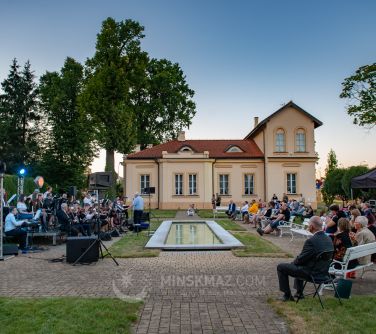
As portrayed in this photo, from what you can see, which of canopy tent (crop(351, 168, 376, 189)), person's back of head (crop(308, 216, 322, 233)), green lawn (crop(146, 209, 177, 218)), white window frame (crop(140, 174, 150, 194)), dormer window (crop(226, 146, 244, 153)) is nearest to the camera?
person's back of head (crop(308, 216, 322, 233))

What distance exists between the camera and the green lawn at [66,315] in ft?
A: 16.1

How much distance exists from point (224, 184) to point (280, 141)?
5839 mm

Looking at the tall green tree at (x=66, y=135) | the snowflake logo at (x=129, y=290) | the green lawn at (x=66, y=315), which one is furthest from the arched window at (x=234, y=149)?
the green lawn at (x=66, y=315)

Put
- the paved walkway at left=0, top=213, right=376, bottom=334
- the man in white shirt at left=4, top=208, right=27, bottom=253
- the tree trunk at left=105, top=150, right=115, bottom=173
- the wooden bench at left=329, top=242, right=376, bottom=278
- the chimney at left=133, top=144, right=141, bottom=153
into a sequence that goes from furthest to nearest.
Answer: the chimney at left=133, top=144, right=141, bottom=153 → the tree trunk at left=105, top=150, right=115, bottom=173 → the man in white shirt at left=4, top=208, right=27, bottom=253 → the wooden bench at left=329, top=242, right=376, bottom=278 → the paved walkway at left=0, top=213, right=376, bottom=334

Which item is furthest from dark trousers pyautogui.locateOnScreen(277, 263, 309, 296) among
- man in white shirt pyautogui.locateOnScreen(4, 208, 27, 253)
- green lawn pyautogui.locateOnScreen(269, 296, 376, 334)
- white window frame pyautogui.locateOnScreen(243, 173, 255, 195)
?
white window frame pyautogui.locateOnScreen(243, 173, 255, 195)

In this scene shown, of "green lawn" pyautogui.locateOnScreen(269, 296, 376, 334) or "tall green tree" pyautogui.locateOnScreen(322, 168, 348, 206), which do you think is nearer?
"green lawn" pyautogui.locateOnScreen(269, 296, 376, 334)

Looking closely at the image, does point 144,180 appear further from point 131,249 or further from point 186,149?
point 131,249

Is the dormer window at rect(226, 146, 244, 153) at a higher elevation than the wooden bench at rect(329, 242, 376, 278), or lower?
higher

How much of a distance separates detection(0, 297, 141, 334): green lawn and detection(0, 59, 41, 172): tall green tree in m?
35.9

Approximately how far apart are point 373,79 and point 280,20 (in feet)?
46.2

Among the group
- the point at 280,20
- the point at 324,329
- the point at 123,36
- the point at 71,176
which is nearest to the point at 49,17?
the point at 280,20

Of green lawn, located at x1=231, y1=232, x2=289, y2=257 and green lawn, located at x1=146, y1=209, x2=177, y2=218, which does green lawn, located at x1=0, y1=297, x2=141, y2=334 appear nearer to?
green lawn, located at x1=231, y1=232, x2=289, y2=257

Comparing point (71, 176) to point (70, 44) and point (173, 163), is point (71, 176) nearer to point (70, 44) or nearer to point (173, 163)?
point (173, 163)

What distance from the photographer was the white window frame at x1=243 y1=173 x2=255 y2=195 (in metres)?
34.2
